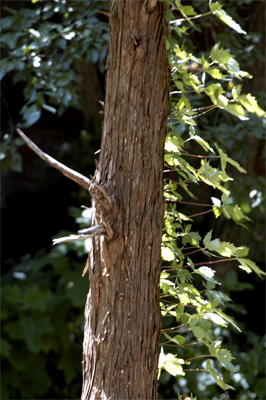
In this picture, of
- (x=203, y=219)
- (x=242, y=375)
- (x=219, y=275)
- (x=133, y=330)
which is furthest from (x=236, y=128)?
(x=133, y=330)

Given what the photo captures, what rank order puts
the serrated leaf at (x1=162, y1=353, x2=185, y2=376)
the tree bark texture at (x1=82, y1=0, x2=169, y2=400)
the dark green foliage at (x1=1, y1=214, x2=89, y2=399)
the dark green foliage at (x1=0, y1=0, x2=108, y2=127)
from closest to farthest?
the tree bark texture at (x1=82, y1=0, x2=169, y2=400) → the serrated leaf at (x1=162, y1=353, x2=185, y2=376) → the dark green foliage at (x1=0, y1=0, x2=108, y2=127) → the dark green foliage at (x1=1, y1=214, x2=89, y2=399)

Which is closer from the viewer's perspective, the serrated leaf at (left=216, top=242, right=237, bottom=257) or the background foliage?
the serrated leaf at (left=216, top=242, right=237, bottom=257)

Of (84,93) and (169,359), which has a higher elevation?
(84,93)

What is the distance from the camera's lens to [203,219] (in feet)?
14.4

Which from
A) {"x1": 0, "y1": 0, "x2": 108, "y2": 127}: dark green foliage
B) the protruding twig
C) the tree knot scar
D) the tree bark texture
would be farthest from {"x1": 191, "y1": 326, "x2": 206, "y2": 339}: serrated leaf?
{"x1": 0, "y1": 0, "x2": 108, "y2": 127}: dark green foliage

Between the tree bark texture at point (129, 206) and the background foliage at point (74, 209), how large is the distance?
1.22 m

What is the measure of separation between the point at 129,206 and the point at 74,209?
245 centimetres

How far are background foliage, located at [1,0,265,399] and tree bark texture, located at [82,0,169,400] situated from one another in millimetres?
1224

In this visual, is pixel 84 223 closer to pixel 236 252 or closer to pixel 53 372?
pixel 53 372

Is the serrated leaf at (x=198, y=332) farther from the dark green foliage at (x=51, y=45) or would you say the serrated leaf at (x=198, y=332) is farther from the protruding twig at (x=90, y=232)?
the dark green foliage at (x=51, y=45)

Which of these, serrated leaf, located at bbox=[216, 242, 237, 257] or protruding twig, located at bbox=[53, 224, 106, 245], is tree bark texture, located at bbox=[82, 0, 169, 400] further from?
serrated leaf, located at bbox=[216, 242, 237, 257]

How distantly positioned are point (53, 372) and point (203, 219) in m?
1.69

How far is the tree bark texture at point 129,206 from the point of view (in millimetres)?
1429

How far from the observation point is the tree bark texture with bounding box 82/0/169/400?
143cm
